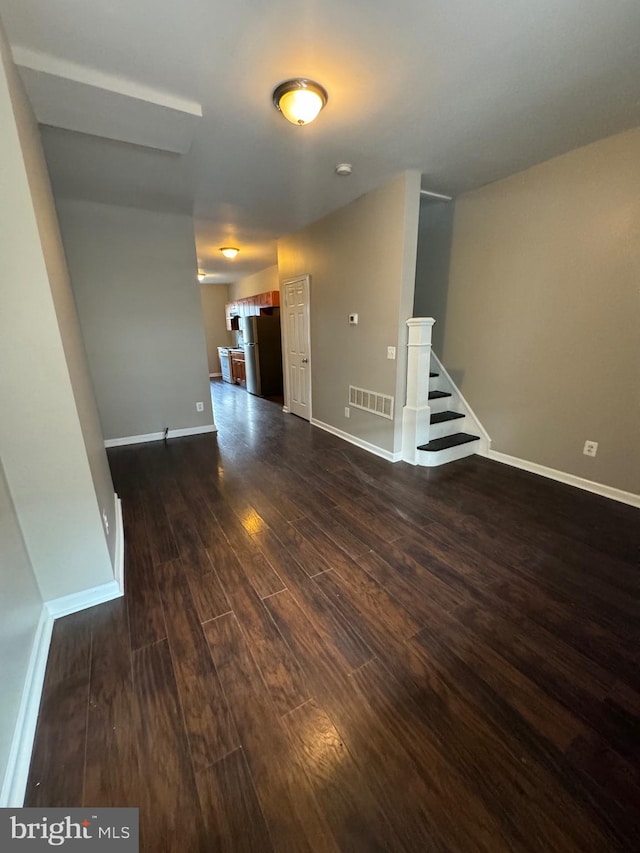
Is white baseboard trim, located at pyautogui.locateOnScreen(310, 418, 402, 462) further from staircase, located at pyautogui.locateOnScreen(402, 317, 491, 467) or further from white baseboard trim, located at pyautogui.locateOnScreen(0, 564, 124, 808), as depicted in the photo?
white baseboard trim, located at pyautogui.locateOnScreen(0, 564, 124, 808)

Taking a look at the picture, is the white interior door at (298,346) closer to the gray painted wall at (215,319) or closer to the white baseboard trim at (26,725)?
the white baseboard trim at (26,725)

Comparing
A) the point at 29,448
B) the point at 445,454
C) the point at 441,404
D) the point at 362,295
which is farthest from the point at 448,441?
the point at 29,448

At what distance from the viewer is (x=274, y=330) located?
6398 mm

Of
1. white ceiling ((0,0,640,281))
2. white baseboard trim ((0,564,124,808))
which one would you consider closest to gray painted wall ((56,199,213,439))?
white ceiling ((0,0,640,281))

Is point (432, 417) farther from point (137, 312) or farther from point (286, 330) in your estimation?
point (137, 312)

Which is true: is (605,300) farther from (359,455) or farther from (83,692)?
(83,692)

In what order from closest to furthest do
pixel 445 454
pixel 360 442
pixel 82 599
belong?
pixel 82 599 → pixel 445 454 → pixel 360 442

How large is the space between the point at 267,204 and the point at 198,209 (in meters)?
0.77

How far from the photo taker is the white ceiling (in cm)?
139

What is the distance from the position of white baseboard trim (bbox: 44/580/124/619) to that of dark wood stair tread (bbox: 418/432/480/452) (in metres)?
2.67

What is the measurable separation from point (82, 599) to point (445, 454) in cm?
300

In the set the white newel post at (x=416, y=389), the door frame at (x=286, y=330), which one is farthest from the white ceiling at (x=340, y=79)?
the door frame at (x=286, y=330)

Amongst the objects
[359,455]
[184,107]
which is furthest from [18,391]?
[359,455]

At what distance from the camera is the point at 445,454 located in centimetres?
330
